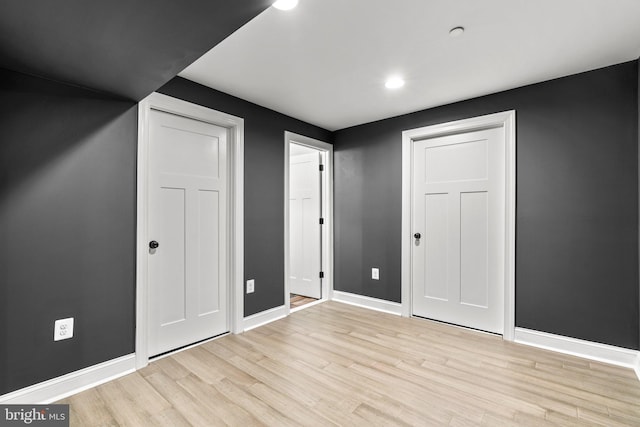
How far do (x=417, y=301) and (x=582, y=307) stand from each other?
1.42 meters

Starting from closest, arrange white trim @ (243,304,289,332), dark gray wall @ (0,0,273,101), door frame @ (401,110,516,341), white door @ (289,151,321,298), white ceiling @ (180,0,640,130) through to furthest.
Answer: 1. dark gray wall @ (0,0,273,101)
2. white ceiling @ (180,0,640,130)
3. door frame @ (401,110,516,341)
4. white trim @ (243,304,289,332)
5. white door @ (289,151,321,298)

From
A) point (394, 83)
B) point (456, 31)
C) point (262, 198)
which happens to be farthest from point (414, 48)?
point (262, 198)

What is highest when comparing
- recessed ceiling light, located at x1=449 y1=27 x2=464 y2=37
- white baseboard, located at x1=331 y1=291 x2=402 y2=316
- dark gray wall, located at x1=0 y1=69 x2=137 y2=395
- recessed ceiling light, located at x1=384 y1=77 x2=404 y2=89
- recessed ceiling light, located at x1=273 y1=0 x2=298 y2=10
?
recessed ceiling light, located at x1=384 y1=77 x2=404 y2=89

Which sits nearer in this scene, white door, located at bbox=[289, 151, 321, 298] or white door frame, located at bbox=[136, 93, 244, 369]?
white door frame, located at bbox=[136, 93, 244, 369]

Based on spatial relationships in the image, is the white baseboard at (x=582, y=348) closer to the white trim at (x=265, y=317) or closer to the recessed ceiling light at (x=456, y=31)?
the white trim at (x=265, y=317)

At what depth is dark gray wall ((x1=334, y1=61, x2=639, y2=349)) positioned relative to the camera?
226cm

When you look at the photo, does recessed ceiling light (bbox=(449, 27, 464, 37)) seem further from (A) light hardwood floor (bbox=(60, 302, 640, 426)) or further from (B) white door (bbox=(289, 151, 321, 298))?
(B) white door (bbox=(289, 151, 321, 298))

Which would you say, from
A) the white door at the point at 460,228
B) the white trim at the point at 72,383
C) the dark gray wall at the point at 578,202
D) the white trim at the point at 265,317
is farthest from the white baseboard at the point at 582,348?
the white trim at the point at 72,383

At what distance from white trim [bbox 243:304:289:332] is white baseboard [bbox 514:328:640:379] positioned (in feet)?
7.42

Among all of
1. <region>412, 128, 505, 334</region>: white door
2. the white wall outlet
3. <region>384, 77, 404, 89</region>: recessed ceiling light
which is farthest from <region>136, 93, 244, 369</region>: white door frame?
<region>412, 128, 505, 334</region>: white door

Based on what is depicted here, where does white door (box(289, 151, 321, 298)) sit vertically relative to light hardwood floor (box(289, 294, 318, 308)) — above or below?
above

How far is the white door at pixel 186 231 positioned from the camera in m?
2.41

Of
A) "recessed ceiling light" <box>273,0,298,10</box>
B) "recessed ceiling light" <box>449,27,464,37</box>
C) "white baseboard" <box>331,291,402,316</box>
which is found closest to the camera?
"recessed ceiling light" <box>273,0,298,10</box>

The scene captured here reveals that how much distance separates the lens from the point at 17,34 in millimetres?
1331
